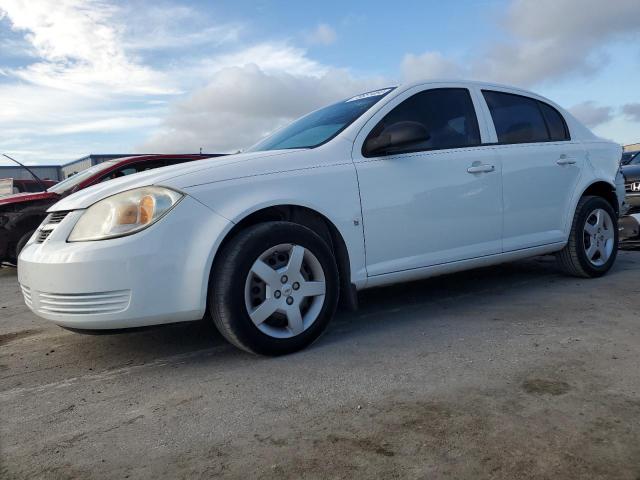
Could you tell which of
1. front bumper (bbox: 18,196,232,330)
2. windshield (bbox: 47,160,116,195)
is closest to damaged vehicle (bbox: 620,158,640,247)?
front bumper (bbox: 18,196,232,330)

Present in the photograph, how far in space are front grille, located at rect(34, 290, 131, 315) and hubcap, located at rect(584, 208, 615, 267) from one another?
12.6 feet

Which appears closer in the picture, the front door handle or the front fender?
the front fender

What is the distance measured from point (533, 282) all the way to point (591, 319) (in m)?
1.33

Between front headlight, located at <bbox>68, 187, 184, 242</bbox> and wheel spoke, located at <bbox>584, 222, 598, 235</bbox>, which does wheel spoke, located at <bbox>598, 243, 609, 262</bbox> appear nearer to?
wheel spoke, located at <bbox>584, 222, 598, 235</bbox>

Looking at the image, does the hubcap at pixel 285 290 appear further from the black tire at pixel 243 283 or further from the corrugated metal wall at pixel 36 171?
the corrugated metal wall at pixel 36 171

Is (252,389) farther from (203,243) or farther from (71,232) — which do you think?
(71,232)

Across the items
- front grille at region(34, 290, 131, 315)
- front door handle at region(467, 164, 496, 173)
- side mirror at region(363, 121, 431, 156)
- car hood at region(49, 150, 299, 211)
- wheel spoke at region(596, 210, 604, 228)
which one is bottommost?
wheel spoke at region(596, 210, 604, 228)

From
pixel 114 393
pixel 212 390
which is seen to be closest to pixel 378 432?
pixel 212 390

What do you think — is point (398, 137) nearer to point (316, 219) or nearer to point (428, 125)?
point (428, 125)

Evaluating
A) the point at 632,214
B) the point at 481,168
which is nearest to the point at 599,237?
the point at 481,168

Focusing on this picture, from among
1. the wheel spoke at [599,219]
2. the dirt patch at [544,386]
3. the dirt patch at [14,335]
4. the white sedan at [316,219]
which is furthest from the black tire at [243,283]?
the wheel spoke at [599,219]

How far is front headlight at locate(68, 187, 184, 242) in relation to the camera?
2791 mm

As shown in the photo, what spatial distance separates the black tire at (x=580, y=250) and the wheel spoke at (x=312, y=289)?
2.64 meters

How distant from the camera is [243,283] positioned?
9.43 feet
